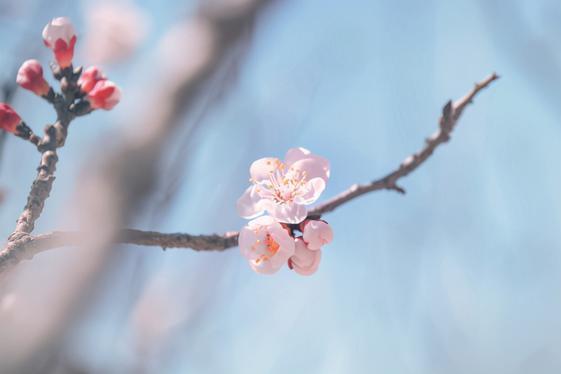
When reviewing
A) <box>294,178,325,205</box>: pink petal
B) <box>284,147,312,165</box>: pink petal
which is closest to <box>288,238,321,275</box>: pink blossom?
<box>294,178,325,205</box>: pink petal

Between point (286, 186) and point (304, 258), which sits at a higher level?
point (286, 186)

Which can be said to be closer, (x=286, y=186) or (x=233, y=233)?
(x=233, y=233)

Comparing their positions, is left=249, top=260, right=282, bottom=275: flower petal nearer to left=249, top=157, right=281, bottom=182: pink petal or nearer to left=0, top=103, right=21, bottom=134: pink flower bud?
left=249, top=157, right=281, bottom=182: pink petal

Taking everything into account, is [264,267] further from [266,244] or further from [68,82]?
[68,82]

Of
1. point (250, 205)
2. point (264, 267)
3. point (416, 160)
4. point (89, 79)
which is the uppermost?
point (416, 160)

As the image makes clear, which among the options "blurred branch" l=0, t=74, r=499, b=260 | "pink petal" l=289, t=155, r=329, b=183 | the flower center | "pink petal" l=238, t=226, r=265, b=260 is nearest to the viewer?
"blurred branch" l=0, t=74, r=499, b=260

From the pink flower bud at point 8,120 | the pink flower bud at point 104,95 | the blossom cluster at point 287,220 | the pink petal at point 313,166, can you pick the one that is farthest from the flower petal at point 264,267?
the pink flower bud at point 8,120

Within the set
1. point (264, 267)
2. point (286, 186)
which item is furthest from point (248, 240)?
point (286, 186)
